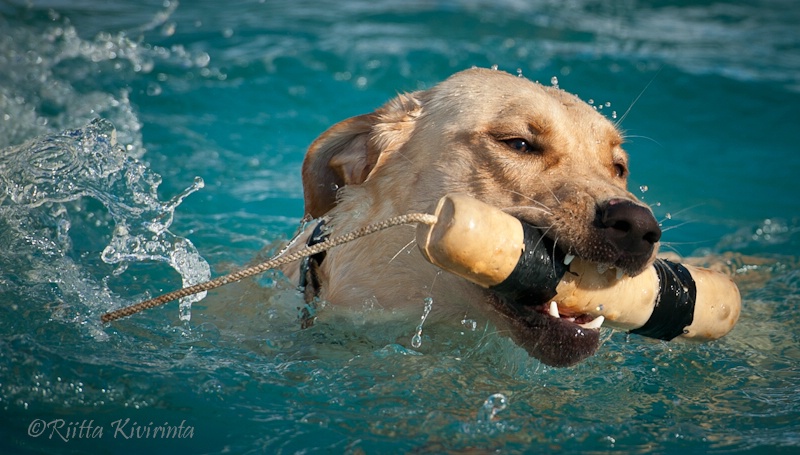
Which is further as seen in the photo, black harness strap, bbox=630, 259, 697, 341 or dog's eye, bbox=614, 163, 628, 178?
dog's eye, bbox=614, 163, 628, 178

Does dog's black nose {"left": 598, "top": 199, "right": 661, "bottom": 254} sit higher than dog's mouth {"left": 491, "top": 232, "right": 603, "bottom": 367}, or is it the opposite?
dog's black nose {"left": 598, "top": 199, "right": 661, "bottom": 254}

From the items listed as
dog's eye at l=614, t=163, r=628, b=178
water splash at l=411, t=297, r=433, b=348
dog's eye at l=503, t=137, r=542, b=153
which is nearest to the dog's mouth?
water splash at l=411, t=297, r=433, b=348

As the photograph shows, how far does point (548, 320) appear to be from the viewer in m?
3.60

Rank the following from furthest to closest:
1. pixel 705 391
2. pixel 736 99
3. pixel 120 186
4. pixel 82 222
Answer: pixel 736 99 < pixel 82 222 < pixel 120 186 < pixel 705 391

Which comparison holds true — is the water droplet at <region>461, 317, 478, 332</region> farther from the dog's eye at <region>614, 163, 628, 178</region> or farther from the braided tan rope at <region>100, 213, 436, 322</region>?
Answer: the dog's eye at <region>614, 163, 628, 178</region>

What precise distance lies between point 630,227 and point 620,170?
1192mm

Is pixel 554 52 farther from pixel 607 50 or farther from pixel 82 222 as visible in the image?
pixel 82 222

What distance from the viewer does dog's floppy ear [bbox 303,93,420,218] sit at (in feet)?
14.4

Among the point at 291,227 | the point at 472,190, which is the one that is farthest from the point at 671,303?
the point at 291,227

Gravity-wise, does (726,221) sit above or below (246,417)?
below

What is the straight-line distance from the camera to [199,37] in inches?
425

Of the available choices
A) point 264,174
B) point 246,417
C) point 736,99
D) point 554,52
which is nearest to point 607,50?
point 554,52

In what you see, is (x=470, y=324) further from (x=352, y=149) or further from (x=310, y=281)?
(x=352, y=149)

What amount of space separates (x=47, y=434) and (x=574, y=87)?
7.84 meters
